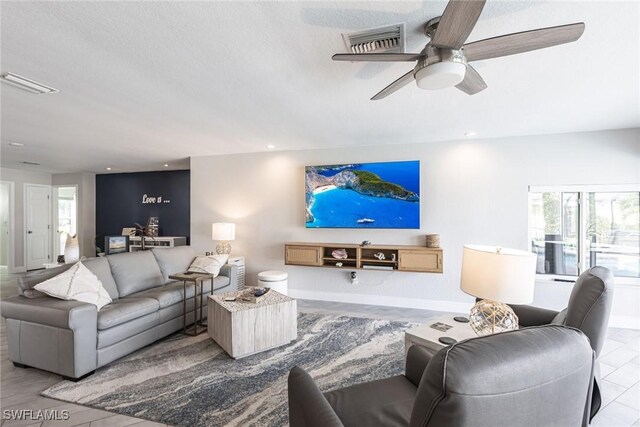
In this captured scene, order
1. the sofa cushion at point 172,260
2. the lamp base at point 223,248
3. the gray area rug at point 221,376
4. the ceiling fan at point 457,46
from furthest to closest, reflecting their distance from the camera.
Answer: the lamp base at point 223,248 < the sofa cushion at point 172,260 < the gray area rug at point 221,376 < the ceiling fan at point 457,46

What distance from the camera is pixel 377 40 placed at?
5.70ft

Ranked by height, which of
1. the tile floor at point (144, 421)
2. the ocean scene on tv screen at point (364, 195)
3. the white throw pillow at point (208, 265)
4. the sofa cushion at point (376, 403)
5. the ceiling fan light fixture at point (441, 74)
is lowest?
the tile floor at point (144, 421)

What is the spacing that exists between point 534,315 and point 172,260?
4109 millimetres

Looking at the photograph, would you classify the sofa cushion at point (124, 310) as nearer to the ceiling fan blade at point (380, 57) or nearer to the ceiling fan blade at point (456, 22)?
the ceiling fan blade at point (380, 57)

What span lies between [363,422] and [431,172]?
365 centimetres

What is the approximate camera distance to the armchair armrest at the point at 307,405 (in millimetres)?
1078

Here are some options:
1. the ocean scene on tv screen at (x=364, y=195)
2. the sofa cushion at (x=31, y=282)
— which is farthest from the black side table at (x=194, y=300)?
the ocean scene on tv screen at (x=364, y=195)

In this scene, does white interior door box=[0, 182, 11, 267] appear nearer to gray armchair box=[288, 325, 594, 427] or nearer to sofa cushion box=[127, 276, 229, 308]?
sofa cushion box=[127, 276, 229, 308]

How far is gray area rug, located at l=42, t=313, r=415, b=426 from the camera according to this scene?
77.9 inches

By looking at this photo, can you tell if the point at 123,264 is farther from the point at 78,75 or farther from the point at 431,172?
the point at 431,172

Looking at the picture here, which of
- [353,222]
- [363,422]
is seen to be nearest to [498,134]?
[353,222]

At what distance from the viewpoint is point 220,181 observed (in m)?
5.21

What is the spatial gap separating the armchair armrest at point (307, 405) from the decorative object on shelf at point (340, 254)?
300 centimetres

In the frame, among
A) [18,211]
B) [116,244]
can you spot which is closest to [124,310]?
[116,244]
